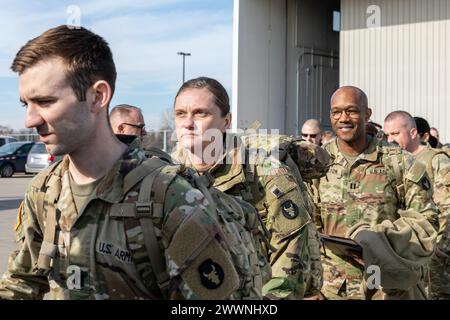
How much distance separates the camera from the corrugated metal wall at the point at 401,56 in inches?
486

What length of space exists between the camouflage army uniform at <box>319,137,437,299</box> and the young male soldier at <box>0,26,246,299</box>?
8.01 feet

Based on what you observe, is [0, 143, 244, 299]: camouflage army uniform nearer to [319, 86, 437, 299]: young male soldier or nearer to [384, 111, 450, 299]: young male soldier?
[319, 86, 437, 299]: young male soldier

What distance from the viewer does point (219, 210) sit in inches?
81.3

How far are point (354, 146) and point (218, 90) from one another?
4.85 ft

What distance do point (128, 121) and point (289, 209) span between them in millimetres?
1969

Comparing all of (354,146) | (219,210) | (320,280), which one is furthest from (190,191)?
(354,146)

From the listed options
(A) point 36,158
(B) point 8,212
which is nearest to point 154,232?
(B) point 8,212

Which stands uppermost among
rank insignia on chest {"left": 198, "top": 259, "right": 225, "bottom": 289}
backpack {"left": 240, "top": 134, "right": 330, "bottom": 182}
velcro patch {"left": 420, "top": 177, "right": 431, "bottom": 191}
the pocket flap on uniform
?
backpack {"left": 240, "top": 134, "right": 330, "bottom": 182}

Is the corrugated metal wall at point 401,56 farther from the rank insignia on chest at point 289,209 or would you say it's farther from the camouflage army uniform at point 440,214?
the rank insignia on chest at point 289,209

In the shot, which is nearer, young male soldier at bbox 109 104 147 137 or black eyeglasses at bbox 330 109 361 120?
black eyeglasses at bbox 330 109 361 120

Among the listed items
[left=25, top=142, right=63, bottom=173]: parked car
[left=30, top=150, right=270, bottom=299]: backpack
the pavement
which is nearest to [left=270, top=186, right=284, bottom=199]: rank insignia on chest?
[left=30, top=150, right=270, bottom=299]: backpack

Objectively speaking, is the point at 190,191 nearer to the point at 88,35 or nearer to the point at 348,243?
the point at 88,35

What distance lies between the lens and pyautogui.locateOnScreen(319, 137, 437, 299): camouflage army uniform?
13.7 ft

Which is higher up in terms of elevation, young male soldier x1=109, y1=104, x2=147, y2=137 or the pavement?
young male soldier x1=109, y1=104, x2=147, y2=137
